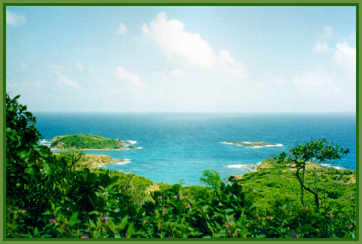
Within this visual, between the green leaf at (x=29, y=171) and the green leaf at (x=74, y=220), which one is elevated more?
the green leaf at (x=29, y=171)

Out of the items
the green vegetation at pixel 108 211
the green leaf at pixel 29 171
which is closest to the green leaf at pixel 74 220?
the green vegetation at pixel 108 211

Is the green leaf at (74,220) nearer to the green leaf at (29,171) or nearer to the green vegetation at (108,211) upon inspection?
the green vegetation at (108,211)

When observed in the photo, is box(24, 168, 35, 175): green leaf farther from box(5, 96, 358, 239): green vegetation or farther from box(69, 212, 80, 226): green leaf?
box(69, 212, 80, 226): green leaf

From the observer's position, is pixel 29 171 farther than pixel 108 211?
No

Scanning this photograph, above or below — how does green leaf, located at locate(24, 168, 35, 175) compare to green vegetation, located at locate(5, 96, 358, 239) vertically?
above

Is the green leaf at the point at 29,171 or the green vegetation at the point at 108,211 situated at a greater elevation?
the green leaf at the point at 29,171

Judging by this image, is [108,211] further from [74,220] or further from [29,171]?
[29,171]

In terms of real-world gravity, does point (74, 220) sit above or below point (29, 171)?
below

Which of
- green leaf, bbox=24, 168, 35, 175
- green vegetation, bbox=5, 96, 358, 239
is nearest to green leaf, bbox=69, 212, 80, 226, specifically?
green vegetation, bbox=5, 96, 358, 239

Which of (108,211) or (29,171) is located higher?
(29,171)

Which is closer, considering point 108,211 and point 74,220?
point 74,220

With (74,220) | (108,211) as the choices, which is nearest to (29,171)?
(74,220)

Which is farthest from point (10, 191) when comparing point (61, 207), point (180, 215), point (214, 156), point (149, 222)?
point (214, 156)

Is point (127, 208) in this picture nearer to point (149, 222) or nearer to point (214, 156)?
point (149, 222)
